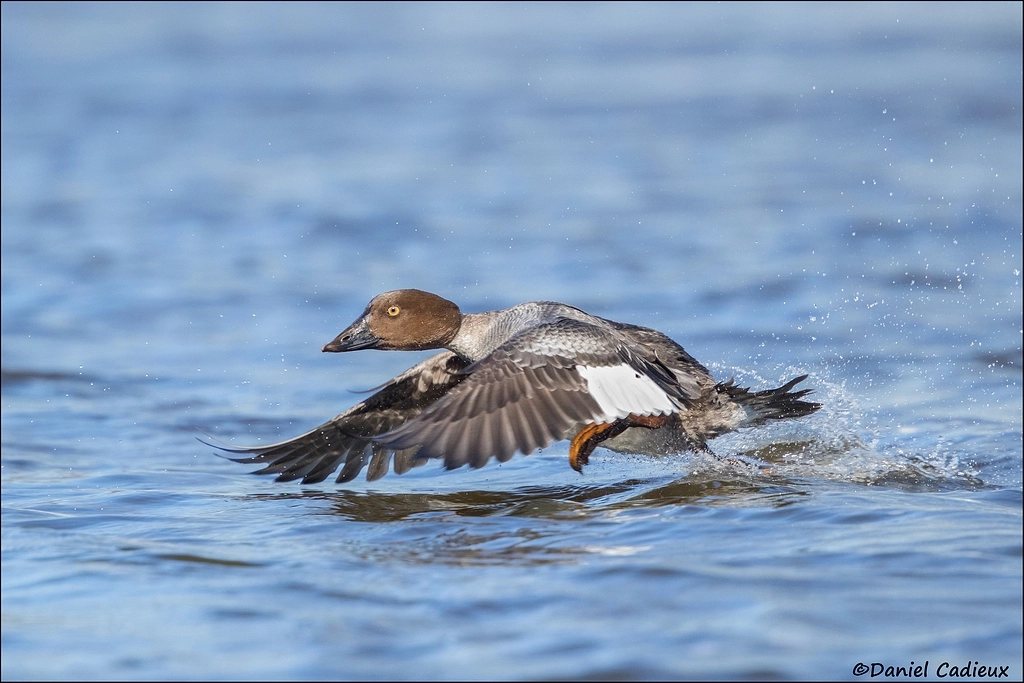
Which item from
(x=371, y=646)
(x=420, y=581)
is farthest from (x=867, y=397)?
(x=371, y=646)

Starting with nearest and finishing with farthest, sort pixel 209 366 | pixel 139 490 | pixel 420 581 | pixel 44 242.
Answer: pixel 420 581
pixel 139 490
pixel 209 366
pixel 44 242

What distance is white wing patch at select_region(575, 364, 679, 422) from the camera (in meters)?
5.73

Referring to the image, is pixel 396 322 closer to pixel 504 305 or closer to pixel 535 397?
pixel 535 397

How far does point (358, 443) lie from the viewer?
6.86m

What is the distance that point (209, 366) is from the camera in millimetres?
9242

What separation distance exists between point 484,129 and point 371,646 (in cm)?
1320

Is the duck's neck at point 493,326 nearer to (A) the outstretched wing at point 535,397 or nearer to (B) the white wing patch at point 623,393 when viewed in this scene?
(A) the outstretched wing at point 535,397

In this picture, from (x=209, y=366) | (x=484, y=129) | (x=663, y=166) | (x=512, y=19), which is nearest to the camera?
(x=209, y=366)

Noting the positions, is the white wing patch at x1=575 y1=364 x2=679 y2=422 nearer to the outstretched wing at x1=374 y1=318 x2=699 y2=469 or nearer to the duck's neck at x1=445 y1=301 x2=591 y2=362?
the outstretched wing at x1=374 y1=318 x2=699 y2=469

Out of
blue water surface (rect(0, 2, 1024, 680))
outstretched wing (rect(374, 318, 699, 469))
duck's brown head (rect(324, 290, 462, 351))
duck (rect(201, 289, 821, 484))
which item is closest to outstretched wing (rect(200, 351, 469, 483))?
duck (rect(201, 289, 821, 484))

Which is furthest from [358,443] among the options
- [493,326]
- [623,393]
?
[623,393]

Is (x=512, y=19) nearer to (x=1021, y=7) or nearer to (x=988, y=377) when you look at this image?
(x=1021, y=7)

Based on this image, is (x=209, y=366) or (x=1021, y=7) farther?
(x=1021, y=7)

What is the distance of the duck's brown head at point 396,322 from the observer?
21.6 ft
